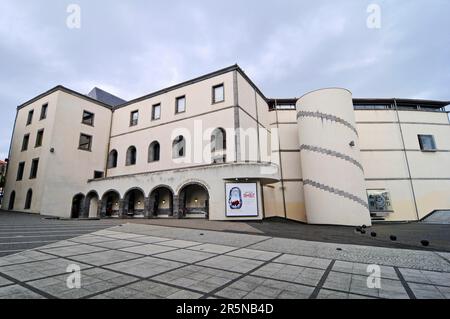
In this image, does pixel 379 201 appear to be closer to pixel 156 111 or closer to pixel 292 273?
pixel 292 273

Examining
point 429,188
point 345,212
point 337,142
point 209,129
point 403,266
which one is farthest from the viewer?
point 429,188

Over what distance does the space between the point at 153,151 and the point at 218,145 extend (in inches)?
309

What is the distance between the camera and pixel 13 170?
24.2 m

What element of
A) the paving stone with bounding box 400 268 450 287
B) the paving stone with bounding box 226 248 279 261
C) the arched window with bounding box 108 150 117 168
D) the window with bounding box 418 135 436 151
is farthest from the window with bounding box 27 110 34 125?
the window with bounding box 418 135 436 151

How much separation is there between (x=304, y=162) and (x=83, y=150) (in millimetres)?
22175

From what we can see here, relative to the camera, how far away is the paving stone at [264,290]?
2.99 meters

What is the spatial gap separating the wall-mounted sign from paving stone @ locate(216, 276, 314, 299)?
72.3ft

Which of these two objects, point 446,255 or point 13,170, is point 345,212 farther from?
point 13,170

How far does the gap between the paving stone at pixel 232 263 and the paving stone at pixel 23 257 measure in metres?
3.40

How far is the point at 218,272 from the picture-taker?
4066 mm

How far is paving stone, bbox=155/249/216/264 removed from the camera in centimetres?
498

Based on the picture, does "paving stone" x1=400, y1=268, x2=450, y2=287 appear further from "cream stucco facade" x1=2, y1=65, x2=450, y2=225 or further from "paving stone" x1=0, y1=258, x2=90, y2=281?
"cream stucco facade" x1=2, y1=65, x2=450, y2=225
